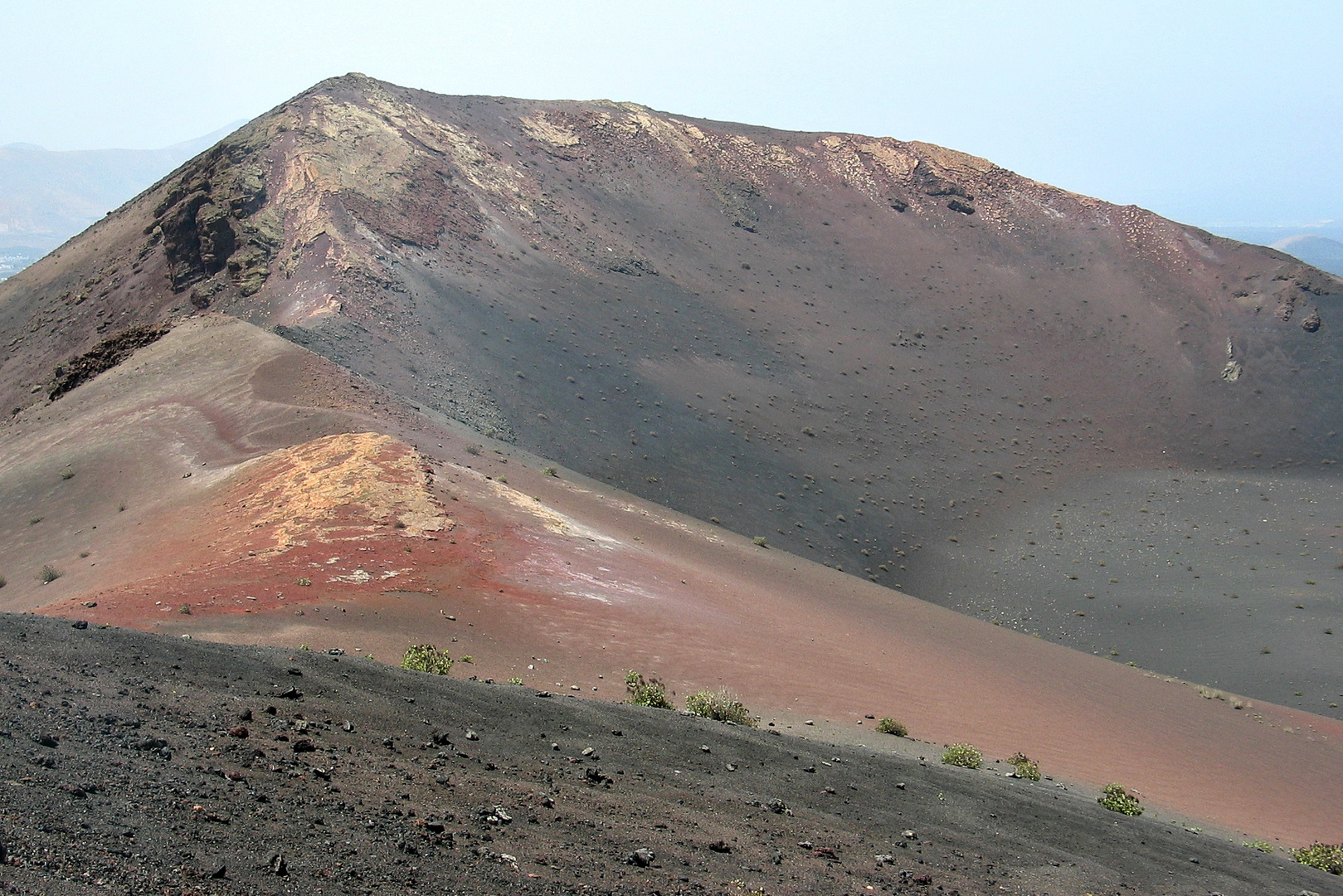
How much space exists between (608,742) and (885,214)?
212 feet

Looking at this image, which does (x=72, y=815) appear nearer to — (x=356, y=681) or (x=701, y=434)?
(x=356, y=681)

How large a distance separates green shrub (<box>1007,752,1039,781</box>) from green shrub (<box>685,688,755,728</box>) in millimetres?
4466

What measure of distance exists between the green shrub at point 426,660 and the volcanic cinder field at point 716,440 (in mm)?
849

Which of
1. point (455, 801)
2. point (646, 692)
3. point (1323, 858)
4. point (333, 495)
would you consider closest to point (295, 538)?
point (333, 495)

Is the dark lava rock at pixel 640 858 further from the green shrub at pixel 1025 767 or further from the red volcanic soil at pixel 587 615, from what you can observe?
the green shrub at pixel 1025 767

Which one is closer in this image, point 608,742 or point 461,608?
point 608,742

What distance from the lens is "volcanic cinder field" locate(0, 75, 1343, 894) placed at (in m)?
16.4

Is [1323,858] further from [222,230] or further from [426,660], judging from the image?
[222,230]

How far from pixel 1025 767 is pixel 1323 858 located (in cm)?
404

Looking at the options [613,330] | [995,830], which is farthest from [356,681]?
[613,330]

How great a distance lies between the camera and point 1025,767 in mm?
14586

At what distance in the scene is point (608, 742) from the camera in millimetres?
10469

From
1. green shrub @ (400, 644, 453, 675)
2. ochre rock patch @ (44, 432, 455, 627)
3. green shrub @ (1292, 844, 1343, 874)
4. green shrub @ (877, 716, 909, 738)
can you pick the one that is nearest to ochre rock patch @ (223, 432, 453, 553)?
ochre rock patch @ (44, 432, 455, 627)

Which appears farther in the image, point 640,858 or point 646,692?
point 646,692
